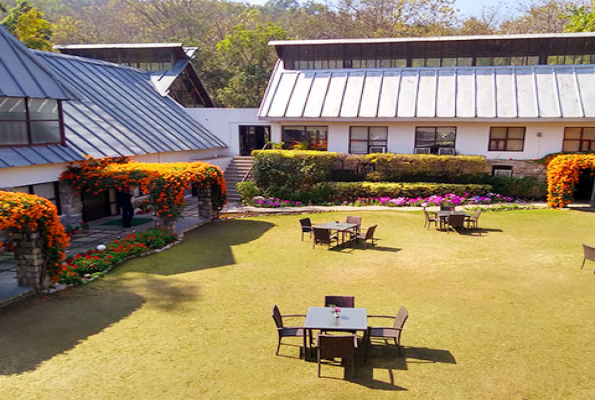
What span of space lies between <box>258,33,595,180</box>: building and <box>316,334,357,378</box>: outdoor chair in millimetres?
18742

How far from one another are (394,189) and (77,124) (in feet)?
50.0

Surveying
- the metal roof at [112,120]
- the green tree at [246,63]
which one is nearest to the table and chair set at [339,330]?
the metal roof at [112,120]

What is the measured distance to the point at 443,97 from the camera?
974 inches

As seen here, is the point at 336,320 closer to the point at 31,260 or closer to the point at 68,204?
the point at 31,260

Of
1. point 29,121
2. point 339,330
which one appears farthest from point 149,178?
point 339,330

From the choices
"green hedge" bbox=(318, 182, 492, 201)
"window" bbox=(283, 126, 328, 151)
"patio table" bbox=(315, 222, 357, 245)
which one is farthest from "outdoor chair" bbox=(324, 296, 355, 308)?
"window" bbox=(283, 126, 328, 151)

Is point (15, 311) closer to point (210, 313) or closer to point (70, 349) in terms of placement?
point (70, 349)

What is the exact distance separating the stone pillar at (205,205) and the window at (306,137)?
26.8 ft

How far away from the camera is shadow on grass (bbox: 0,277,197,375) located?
8.41 meters

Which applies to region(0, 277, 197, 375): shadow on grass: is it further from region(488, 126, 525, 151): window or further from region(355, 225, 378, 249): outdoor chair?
region(488, 126, 525, 151): window

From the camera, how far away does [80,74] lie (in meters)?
22.8

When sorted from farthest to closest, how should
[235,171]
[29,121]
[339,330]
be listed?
[235,171] → [29,121] → [339,330]

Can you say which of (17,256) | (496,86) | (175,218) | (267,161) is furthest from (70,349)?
(496,86)

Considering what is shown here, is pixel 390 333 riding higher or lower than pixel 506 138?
lower
